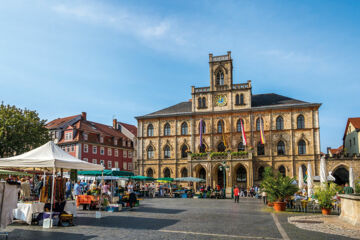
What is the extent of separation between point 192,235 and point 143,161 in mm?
39914

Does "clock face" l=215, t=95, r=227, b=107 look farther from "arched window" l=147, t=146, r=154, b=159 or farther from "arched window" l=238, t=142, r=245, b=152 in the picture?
"arched window" l=147, t=146, r=154, b=159

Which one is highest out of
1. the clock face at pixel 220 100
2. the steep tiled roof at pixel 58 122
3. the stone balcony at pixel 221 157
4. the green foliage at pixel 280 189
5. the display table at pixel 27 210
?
the clock face at pixel 220 100

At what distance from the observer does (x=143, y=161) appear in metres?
49.5

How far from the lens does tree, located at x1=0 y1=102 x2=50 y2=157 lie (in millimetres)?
33466

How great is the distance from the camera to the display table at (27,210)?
12273mm

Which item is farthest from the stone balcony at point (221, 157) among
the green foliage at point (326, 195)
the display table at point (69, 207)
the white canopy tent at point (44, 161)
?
the white canopy tent at point (44, 161)

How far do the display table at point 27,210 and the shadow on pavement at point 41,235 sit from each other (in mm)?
1472

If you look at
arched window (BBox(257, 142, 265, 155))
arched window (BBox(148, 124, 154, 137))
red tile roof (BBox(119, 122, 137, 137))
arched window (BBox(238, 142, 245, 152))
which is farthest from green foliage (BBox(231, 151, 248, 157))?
red tile roof (BBox(119, 122, 137, 137))

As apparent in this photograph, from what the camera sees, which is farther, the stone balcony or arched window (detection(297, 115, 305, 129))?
arched window (detection(297, 115, 305, 129))

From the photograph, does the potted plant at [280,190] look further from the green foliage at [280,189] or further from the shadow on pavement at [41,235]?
the shadow on pavement at [41,235]

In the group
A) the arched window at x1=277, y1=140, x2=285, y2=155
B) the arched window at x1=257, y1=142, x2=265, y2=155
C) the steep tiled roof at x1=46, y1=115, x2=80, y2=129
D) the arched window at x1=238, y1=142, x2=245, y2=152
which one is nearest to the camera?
the arched window at x1=277, y1=140, x2=285, y2=155

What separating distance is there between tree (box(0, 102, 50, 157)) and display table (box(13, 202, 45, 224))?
910 inches

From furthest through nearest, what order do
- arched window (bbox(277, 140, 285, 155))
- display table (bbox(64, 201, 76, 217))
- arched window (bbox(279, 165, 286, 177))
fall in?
arched window (bbox(277, 140, 285, 155))
arched window (bbox(279, 165, 286, 177))
display table (bbox(64, 201, 76, 217))

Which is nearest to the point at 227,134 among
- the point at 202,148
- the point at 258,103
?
the point at 202,148
